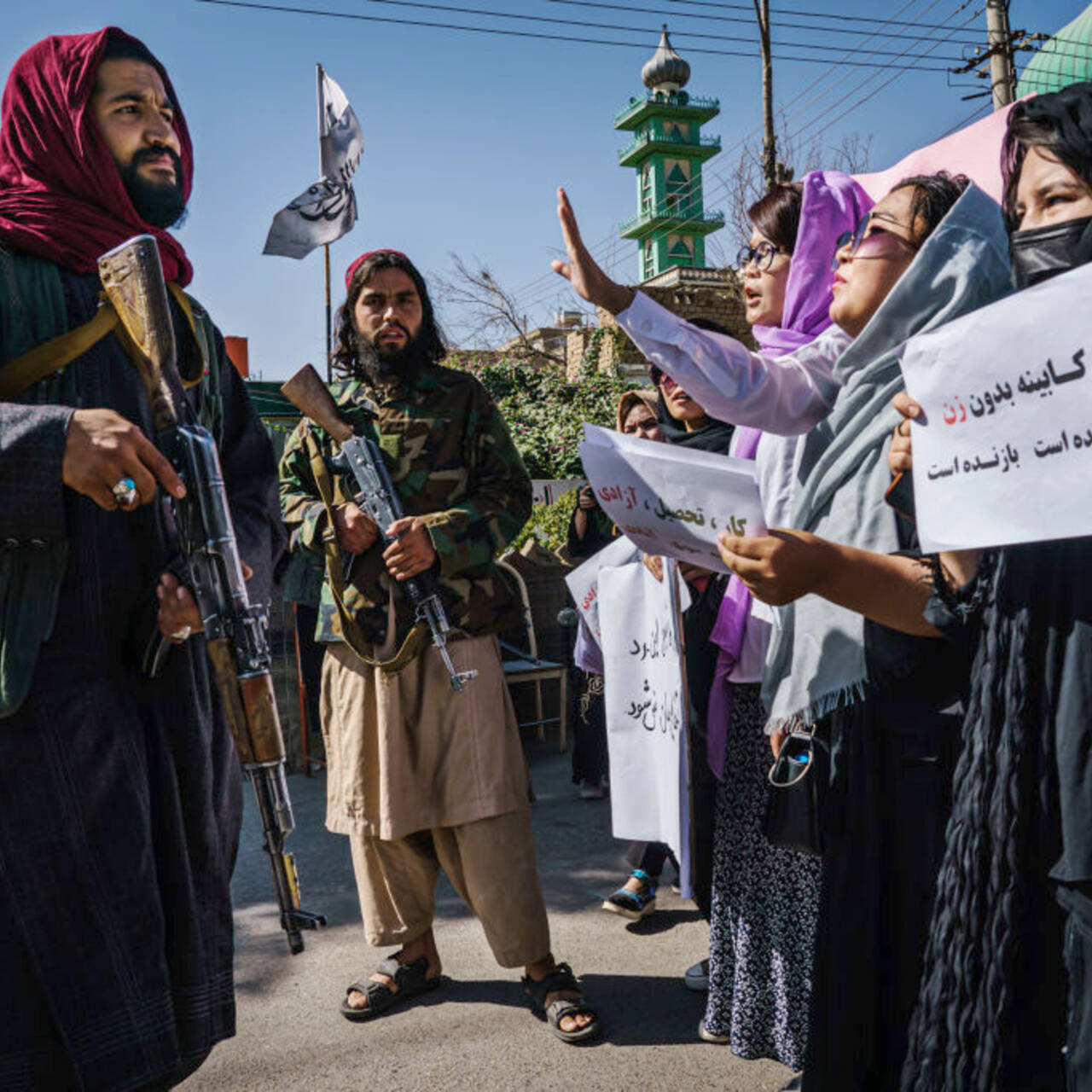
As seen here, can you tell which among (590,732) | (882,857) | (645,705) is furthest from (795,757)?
(590,732)

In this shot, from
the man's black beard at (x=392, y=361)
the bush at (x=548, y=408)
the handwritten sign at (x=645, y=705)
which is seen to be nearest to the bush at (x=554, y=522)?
the bush at (x=548, y=408)

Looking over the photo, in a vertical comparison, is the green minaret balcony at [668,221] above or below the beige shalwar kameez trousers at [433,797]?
above

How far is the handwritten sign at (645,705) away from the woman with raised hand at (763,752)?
0.52 feet

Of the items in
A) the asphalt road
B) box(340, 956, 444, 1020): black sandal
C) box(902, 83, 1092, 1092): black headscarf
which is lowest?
the asphalt road

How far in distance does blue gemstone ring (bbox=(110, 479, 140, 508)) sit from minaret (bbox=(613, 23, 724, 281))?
191 feet

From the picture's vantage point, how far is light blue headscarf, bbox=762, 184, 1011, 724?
1.62 m

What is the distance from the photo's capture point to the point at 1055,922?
4.55 ft

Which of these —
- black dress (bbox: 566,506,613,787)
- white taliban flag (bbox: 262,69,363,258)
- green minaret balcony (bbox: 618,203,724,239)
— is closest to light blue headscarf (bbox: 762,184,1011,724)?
black dress (bbox: 566,506,613,787)

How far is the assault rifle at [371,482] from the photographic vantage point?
2.85 metres

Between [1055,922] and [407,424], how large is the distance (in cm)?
215

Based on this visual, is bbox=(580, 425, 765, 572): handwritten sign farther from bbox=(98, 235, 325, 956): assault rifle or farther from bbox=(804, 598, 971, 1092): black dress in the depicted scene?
bbox=(98, 235, 325, 956): assault rifle

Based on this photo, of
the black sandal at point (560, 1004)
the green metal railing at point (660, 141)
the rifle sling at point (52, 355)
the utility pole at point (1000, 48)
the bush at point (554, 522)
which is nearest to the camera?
the rifle sling at point (52, 355)

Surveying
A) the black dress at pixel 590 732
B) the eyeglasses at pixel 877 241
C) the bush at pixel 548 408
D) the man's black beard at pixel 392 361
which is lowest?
the black dress at pixel 590 732

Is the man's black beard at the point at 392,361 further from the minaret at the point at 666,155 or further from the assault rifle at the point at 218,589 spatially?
the minaret at the point at 666,155
